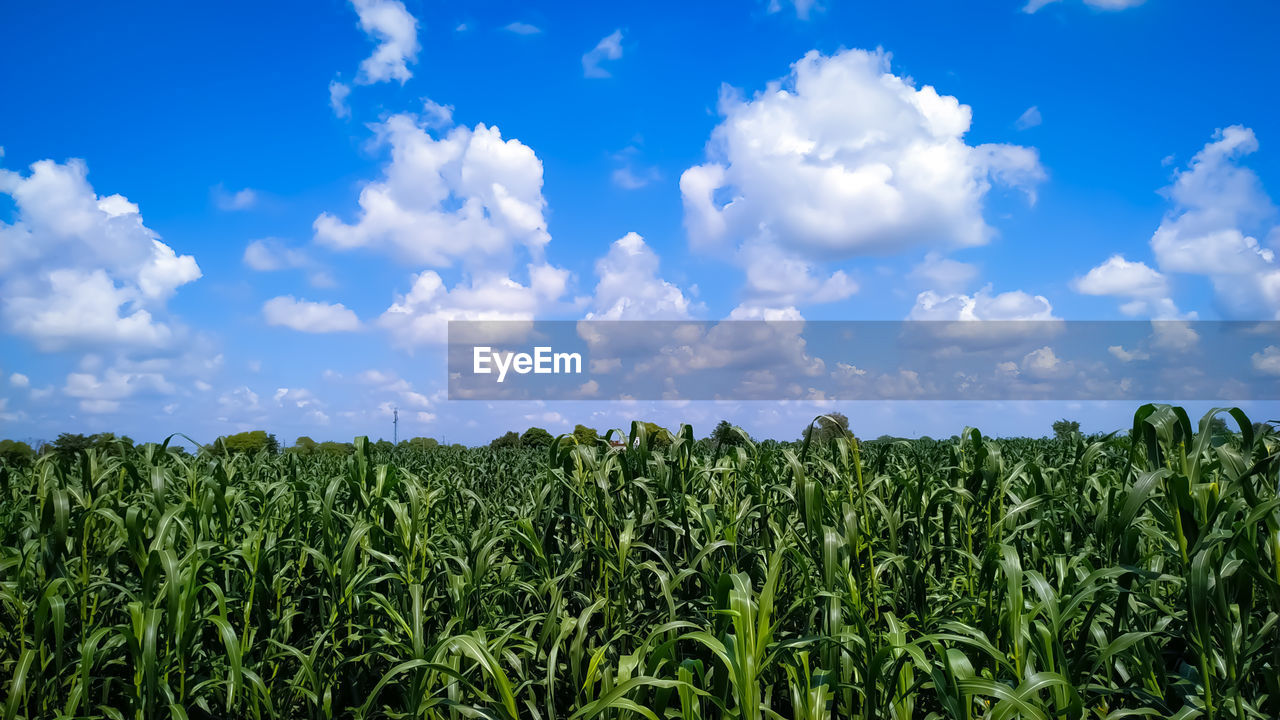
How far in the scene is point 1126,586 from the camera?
7.22 ft

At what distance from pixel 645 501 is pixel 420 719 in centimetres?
163

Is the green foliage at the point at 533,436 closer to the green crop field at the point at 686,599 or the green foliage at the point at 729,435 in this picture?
the green foliage at the point at 729,435

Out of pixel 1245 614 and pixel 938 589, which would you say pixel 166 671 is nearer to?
pixel 938 589

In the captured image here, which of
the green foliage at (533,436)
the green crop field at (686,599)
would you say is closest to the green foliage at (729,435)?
the green crop field at (686,599)

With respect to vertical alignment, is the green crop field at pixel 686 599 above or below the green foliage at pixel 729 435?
below

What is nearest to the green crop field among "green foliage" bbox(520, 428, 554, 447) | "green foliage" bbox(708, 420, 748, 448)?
"green foliage" bbox(708, 420, 748, 448)

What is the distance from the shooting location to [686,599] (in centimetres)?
357

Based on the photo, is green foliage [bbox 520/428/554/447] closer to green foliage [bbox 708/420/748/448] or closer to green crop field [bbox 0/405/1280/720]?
green foliage [bbox 708/420/748/448]

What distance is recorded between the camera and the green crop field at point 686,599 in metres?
2.13

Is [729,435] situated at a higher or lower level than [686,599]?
higher

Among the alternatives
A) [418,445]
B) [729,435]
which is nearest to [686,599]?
[729,435]

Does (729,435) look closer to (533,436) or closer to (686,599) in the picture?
(686,599)

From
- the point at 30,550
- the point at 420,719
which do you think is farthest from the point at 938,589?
the point at 30,550

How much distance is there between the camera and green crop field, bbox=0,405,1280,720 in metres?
2.13
